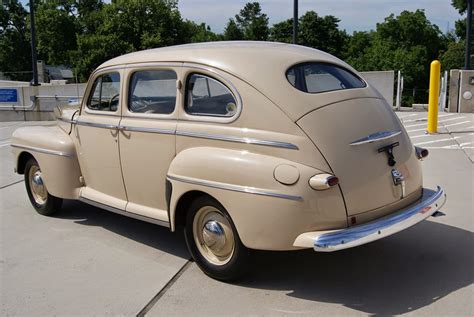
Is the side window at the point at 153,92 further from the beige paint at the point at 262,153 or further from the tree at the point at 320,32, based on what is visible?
the tree at the point at 320,32

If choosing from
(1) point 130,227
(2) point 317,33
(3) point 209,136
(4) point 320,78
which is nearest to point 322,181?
(3) point 209,136

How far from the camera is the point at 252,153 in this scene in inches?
144

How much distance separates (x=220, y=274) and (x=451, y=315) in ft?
5.40

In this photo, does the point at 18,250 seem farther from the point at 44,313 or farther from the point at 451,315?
the point at 451,315

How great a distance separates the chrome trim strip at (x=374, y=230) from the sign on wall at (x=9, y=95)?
1771 cm

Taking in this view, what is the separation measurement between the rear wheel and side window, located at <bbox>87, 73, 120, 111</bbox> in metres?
1.12

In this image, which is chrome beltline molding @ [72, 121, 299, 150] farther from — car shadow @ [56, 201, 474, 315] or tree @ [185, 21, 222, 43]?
tree @ [185, 21, 222, 43]

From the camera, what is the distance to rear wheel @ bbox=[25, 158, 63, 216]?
225 inches

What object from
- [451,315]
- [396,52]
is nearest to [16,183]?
[451,315]

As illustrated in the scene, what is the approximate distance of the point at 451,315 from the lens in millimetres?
3363

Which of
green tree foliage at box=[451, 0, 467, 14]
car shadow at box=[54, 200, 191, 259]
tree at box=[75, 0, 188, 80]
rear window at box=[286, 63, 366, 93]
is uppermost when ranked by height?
green tree foliage at box=[451, 0, 467, 14]

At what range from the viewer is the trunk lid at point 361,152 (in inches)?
139

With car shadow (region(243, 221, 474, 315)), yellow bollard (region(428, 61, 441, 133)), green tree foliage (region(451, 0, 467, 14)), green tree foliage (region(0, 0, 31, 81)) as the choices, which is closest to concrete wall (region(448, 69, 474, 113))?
yellow bollard (region(428, 61, 441, 133))

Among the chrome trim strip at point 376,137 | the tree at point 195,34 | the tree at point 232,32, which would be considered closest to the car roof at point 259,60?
the chrome trim strip at point 376,137
